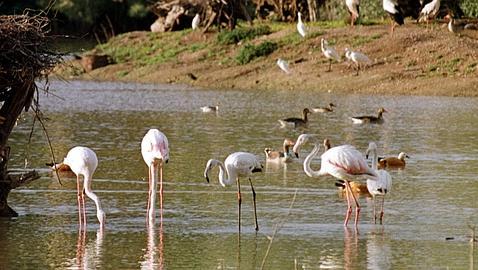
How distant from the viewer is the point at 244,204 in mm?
14695

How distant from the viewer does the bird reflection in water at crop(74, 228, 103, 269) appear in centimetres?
1126

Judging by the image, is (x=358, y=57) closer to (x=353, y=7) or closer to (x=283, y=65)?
(x=283, y=65)

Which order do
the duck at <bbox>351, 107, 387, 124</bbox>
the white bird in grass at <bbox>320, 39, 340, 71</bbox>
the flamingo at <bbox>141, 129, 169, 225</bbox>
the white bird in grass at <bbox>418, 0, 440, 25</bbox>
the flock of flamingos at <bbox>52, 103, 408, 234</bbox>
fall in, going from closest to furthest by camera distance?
the flock of flamingos at <bbox>52, 103, 408, 234</bbox>
the flamingo at <bbox>141, 129, 169, 225</bbox>
the duck at <bbox>351, 107, 387, 124</bbox>
the white bird in grass at <bbox>320, 39, 340, 71</bbox>
the white bird in grass at <bbox>418, 0, 440, 25</bbox>

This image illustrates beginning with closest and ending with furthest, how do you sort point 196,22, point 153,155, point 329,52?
1. point 153,155
2. point 329,52
3. point 196,22

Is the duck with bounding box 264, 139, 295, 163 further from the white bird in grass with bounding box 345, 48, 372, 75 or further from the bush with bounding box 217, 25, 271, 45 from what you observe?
the bush with bounding box 217, 25, 271, 45

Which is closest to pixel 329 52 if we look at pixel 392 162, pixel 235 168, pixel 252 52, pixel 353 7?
pixel 353 7

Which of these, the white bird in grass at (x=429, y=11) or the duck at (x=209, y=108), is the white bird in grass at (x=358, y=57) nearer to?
the white bird in grass at (x=429, y=11)

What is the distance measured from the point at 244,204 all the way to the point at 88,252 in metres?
3.20

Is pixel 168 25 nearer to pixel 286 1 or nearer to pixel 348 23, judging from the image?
pixel 286 1

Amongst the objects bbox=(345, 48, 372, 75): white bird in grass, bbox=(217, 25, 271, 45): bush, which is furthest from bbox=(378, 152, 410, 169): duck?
bbox=(217, 25, 271, 45): bush

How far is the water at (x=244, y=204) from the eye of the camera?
1163 cm

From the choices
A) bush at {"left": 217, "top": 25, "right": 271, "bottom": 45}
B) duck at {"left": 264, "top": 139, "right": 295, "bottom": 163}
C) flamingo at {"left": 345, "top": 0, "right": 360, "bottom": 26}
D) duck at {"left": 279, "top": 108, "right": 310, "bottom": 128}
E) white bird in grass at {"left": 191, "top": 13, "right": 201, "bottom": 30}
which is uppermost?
white bird in grass at {"left": 191, "top": 13, "right": 201, "bottom": 30}

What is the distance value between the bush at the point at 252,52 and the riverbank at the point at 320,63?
204 mm

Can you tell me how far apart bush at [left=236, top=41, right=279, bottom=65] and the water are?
11.4m
